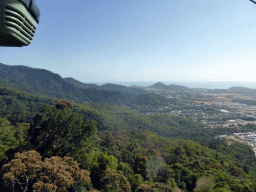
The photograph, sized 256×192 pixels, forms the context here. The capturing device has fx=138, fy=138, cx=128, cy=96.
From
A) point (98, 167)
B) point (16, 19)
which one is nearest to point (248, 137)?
point (98, 167)

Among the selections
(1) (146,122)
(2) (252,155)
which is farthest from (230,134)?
(1) (146,122)

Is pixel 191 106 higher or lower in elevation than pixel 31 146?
lower

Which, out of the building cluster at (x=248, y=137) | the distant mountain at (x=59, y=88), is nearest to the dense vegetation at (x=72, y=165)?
the building cluster at (x=248, y=137)

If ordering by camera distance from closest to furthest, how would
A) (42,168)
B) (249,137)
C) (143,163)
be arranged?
(42,168)
(143,163)
(249,137)

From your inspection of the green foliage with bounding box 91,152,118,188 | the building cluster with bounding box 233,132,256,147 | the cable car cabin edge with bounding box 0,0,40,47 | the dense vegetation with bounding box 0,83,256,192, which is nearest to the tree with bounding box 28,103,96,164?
the dense vegetation with bounding box 0,83,256,192

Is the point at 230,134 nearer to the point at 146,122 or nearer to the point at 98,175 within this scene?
the point at 146,122

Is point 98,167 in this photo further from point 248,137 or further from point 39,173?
point 248,137
